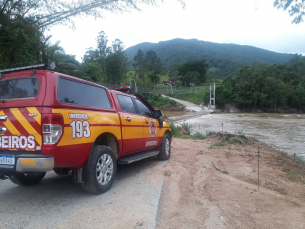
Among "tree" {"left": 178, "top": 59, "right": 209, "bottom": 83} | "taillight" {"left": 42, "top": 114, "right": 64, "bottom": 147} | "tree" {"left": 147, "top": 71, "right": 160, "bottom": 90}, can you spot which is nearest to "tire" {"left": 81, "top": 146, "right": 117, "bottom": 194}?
"taillight" {"left": 42, "top": 114, "right": 64, "bottom": 147}

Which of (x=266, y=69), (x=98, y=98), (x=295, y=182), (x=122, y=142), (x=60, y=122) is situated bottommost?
(x=295, y=182)

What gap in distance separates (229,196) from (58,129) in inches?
110

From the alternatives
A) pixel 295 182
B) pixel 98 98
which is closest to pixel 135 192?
pixel 98 98

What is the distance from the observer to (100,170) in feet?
12.9

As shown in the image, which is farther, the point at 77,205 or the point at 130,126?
the point at 130,126

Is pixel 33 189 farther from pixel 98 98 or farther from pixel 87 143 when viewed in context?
pixel 98 98

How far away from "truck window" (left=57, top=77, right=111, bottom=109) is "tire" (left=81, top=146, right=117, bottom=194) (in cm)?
75

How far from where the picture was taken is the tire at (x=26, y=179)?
4.21 m

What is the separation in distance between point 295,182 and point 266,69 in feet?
244

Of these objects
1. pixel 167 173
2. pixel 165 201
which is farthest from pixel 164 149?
pixel 165 201

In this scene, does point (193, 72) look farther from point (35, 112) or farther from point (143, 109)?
point (35, 112)

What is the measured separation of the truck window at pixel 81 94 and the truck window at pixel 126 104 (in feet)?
1.55

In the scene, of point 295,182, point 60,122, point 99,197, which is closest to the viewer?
point 60,122

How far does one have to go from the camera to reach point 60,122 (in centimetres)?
325
